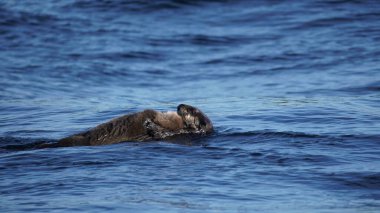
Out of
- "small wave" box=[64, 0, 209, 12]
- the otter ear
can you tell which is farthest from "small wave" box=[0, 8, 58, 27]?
the otter ear

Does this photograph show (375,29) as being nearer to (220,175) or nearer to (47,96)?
(47,96)

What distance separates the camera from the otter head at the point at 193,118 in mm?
8961

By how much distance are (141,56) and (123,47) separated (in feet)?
2.61

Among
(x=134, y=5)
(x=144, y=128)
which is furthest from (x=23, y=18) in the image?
(x=144, y=128)

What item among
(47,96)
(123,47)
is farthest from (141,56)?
(47,96)

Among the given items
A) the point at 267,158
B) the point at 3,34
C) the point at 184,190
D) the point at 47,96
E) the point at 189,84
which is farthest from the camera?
the point at 3,34

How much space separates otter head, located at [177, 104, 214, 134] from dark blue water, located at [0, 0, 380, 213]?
19 centimetres

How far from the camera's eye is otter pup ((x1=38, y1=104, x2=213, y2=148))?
8469 millimetres

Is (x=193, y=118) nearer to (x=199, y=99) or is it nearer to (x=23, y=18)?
(x=199, y=99)

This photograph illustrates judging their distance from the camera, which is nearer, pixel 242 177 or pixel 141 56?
pixel 242 177

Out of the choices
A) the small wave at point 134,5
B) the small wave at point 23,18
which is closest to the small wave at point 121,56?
the small wave at point 23,18

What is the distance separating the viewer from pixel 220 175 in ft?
24.4

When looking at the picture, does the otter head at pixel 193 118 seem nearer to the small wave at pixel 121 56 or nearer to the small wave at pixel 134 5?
the small wave at pixel 121 56

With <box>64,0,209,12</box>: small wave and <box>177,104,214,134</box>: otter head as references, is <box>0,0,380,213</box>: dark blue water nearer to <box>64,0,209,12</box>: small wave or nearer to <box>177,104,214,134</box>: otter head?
<box>64,0,209,12</box>: small wave
